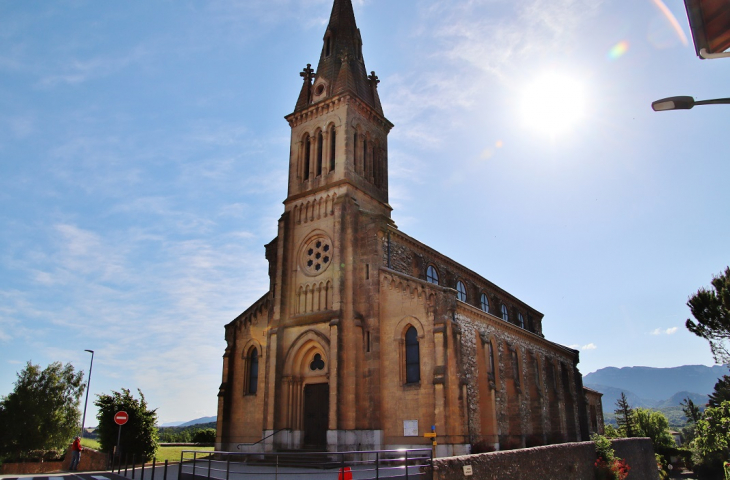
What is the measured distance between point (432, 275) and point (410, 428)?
1238cm

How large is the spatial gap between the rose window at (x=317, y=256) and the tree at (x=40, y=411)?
978 inches

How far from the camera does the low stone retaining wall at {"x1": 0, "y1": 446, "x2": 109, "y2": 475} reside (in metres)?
26.8

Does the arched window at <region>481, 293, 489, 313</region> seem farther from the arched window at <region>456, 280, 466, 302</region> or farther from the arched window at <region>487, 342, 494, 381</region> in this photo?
the arched window at <region>487, 342, 494, 381</region>

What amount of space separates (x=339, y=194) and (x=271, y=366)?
10.9m

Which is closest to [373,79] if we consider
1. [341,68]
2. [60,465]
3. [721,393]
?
[341,68]

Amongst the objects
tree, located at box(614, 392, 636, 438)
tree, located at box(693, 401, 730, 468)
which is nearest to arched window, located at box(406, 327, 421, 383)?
tree, located at box(693, 401, 730, 468)

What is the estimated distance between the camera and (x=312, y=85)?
3666cm

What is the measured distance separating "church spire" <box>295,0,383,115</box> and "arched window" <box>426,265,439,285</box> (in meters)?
11.5

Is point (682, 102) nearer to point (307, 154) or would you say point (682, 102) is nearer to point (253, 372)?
point (307, 154)

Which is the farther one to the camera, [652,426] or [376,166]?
[652,426]

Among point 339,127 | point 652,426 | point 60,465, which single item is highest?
point 339,127

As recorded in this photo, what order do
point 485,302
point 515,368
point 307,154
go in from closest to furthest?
point 515,368, point 307,154, point 485,302

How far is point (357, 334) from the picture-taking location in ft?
91.7

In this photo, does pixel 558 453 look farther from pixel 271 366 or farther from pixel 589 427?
pixel 589 427
